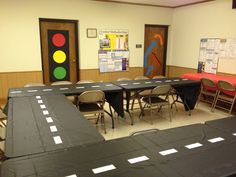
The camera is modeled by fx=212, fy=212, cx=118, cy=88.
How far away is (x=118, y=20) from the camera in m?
5.97

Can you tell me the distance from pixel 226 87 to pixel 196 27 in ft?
7.66

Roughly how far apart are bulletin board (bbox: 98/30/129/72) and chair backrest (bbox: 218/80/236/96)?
2.76 metres

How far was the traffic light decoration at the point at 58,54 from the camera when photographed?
5.40 metres

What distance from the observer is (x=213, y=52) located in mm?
5480

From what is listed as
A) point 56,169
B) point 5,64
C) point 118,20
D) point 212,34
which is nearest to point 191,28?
point 212,34

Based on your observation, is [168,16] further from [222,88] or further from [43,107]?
[43,107]

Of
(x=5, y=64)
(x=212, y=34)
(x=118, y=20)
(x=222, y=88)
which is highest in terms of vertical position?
(x=118, y=20)

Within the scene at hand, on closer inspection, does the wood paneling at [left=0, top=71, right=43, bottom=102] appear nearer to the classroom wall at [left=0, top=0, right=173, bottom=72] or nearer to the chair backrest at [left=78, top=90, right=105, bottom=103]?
the classroom wall at [left=0, top=0, right=173, bottom=72]

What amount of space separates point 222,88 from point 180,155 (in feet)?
11.7

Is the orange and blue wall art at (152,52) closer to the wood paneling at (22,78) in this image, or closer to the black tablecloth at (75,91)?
the wood paneling at (22,78)

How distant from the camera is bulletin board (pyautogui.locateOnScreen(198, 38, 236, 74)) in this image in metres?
5.05

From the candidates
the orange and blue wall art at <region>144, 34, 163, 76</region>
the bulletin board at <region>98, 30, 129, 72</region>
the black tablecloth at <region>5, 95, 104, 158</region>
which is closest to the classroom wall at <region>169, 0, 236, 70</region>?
the orange and blue wall art at <region>144, 34, 163, 76</region>

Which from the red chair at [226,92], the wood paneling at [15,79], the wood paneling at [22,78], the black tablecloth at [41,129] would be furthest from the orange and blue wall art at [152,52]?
the black tablecloth at [41,129]

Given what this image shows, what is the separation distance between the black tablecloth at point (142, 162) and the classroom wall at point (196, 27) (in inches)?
166
